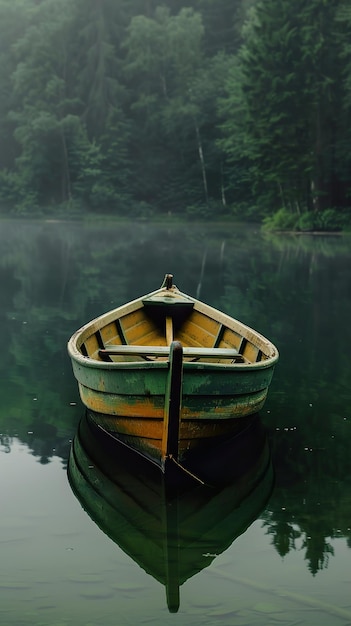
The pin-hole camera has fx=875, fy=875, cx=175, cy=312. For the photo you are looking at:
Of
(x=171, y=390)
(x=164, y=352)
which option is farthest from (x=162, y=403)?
(x=164, y=352)

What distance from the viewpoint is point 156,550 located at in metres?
5.71

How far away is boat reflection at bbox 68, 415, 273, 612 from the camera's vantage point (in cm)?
565

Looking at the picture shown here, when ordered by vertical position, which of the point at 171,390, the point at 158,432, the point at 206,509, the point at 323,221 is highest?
the point at 171,390

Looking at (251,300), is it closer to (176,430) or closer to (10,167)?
(176,430)

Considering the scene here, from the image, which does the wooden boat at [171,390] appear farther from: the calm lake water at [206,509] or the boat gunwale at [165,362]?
the calm lake water at [206,509]

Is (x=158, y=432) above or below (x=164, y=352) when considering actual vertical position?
below

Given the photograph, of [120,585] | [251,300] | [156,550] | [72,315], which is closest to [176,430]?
[156,550]

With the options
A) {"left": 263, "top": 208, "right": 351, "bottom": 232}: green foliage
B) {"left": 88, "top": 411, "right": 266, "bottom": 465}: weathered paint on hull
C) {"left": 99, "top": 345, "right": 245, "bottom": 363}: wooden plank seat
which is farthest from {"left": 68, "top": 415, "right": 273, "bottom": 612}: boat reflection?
{"left": 263, "top": 208, "right": 351, "bottom": 232}: green foliage

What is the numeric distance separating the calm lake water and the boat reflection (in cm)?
3

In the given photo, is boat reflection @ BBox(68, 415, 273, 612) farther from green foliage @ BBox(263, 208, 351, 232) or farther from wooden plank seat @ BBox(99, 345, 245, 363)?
green foliage @ BBox(263, 208, 351, 232)

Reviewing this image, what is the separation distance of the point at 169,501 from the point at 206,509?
0.95ft

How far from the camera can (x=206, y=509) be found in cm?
642

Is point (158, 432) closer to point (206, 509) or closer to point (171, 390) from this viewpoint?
point (171, 390)

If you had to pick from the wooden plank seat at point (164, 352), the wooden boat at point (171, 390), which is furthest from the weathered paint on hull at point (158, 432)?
the wooden plank seat at point (164, 352)
